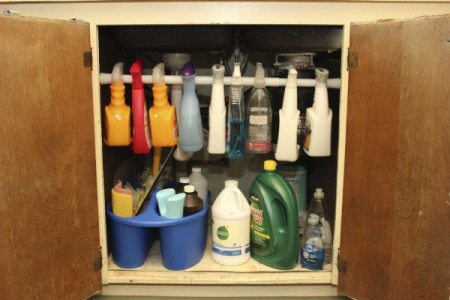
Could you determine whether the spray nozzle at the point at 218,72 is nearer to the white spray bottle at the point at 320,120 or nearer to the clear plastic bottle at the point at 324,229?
the white spray bottle at the point at 320,120

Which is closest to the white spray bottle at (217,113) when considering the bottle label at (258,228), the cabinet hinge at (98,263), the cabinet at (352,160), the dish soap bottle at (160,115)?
the dish soap bottle at (160,115)

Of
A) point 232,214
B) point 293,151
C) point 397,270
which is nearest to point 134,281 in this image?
point 232,214

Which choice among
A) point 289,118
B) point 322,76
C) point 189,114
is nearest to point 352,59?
point 322,76

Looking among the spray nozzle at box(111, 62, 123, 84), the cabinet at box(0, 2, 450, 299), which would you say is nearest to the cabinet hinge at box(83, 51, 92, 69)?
the cabinet at box(0, 2, 450, 299)

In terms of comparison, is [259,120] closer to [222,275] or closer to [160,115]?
[160,115]

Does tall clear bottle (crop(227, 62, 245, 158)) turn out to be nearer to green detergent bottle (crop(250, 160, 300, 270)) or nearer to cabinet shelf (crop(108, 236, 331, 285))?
green detergent bottle (crop(250, 160, 300, 270))

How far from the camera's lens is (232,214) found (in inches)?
55.6

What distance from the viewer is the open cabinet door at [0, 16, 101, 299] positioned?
1.05 m

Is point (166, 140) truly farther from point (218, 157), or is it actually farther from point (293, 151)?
point (218, 157)

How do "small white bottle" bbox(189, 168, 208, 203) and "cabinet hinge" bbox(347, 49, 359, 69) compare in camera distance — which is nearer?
"cabinet hinge" bbox(347, 49, 359, 69)

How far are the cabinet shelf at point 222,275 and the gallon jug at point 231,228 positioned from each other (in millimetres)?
40

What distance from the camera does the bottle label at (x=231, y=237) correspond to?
1413mm

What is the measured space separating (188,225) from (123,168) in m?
0.45

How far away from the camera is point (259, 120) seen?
4.56 ft
